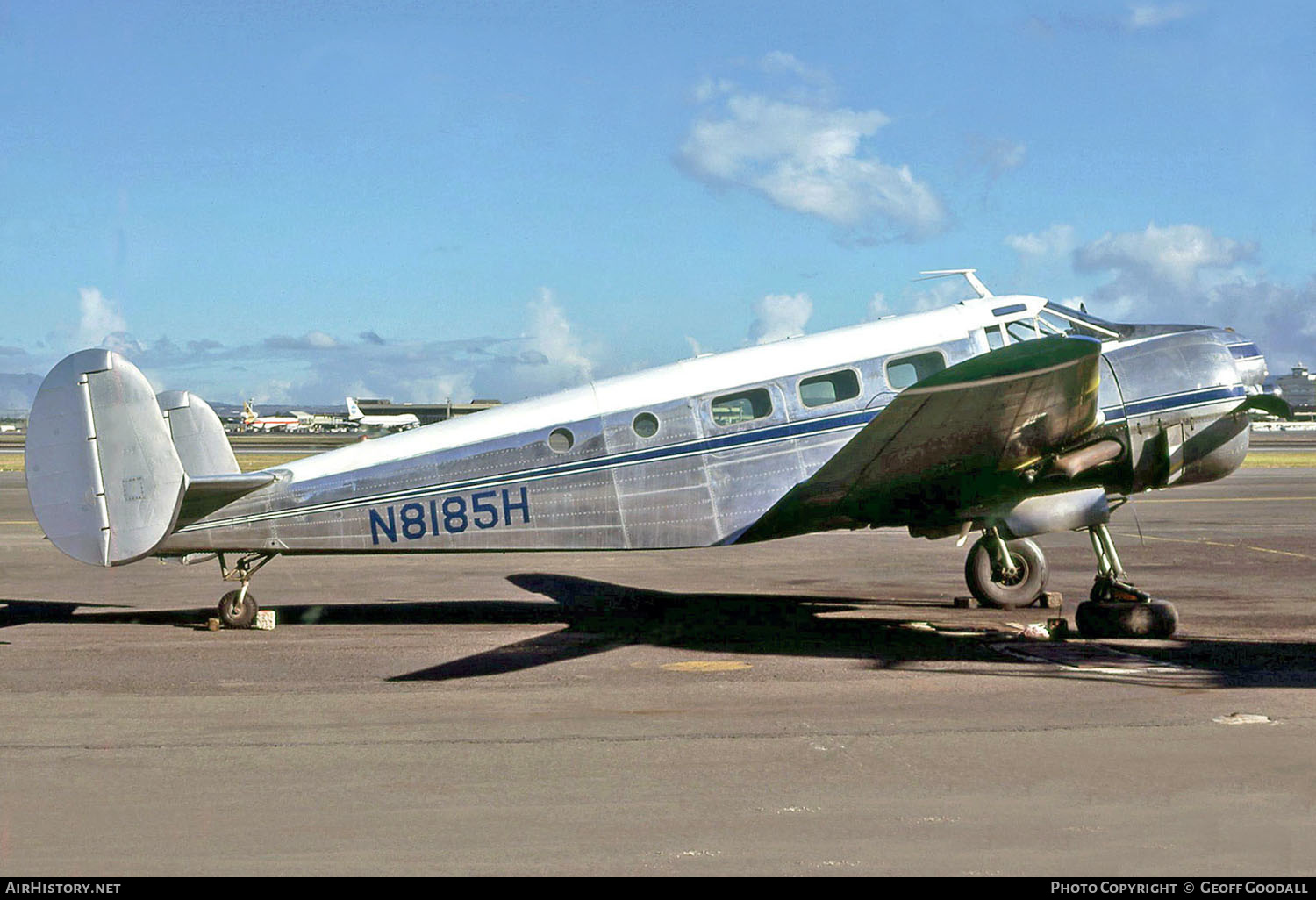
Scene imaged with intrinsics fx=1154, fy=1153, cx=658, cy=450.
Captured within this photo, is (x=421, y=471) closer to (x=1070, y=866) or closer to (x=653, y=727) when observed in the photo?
(x=653, y=727)

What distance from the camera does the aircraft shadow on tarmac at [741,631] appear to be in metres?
10.7

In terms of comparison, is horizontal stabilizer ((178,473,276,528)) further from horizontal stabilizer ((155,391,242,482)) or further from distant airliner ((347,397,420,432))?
distant airliner ((347,397,420,432))

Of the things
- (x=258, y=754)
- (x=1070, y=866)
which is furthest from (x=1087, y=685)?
(x=258, y=754)

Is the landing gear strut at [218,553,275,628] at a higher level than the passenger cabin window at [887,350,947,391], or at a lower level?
lower

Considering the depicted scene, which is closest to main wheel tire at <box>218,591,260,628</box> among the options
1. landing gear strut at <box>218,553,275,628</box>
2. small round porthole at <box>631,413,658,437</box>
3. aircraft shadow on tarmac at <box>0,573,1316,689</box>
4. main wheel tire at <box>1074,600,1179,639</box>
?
landing gear strut at <box>218,553,275,628</box>

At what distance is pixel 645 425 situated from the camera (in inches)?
501

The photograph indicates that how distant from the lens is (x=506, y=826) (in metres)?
6.38

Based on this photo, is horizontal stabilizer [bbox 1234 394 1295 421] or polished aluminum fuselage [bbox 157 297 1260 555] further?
polished aluminum fuselage [bbox 157 297 1260 555]

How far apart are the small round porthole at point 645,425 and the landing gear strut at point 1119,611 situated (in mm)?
4867

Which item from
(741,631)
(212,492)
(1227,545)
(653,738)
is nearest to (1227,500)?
(1227,545)

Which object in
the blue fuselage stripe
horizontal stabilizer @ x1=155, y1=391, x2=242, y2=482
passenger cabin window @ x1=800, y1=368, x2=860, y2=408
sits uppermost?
horizontal stabilizer @ x1=155, y1=391, x2=242, y2=482

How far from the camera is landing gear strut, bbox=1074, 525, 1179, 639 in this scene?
12.2 m

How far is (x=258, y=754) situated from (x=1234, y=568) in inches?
641
